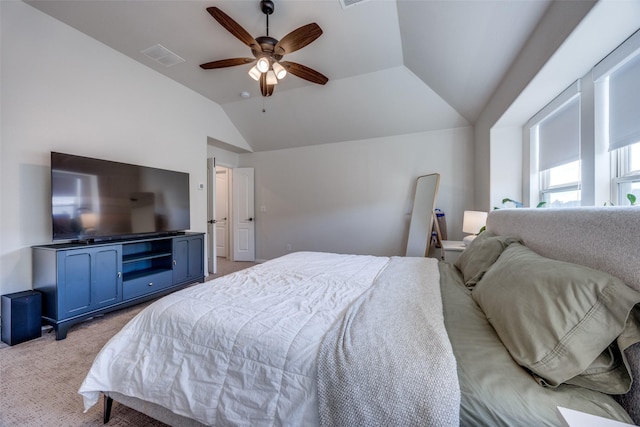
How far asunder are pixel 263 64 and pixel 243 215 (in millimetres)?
3741

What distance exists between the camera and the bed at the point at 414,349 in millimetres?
708

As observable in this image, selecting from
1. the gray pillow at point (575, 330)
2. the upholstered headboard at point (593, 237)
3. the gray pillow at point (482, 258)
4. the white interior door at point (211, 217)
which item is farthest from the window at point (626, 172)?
the white interior door at point (211, 217)

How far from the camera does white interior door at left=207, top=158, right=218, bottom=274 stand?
14.1 feet

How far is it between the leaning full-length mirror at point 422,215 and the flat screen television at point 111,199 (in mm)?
3621

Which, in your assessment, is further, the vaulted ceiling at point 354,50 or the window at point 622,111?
the vaulted ceiling at point 354,50

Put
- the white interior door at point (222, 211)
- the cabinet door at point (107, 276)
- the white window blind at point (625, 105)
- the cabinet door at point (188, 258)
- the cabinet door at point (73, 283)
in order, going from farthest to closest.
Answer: the white interior door at point (222, 211), the cabinet door at point (188, 258), the cabinet door at point (107, 276), the cabinet door at point (73, 283), the white window blind at point (625, 105)

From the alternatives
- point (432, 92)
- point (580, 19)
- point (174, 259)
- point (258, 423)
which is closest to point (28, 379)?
point (174, 259)

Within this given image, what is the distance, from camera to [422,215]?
157 inches

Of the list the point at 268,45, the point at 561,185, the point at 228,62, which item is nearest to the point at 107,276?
the point at 228,62

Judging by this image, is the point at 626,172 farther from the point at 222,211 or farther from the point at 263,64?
the point at 222,211

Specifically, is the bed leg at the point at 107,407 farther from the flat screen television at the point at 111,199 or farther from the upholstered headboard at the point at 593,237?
the upholstered headboard at the point at 593,237

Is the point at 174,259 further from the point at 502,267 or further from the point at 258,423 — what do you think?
the point at 502,267

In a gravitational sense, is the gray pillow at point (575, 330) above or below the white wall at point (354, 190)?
below

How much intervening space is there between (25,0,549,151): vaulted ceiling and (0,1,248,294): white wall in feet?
0.73
